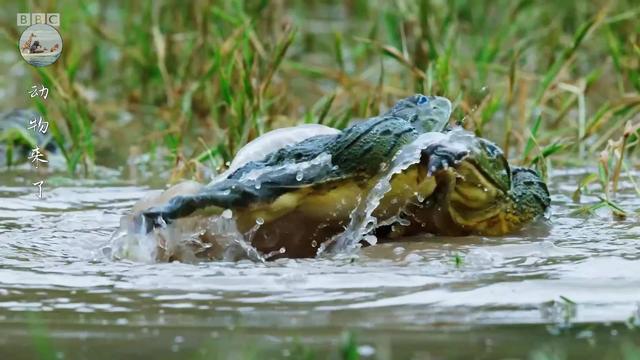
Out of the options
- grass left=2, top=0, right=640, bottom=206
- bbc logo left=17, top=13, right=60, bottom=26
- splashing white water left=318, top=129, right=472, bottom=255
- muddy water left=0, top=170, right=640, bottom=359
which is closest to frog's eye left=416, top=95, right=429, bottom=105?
splashing white water left=318, top=129, right=472, bottom=255

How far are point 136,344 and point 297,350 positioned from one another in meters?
0.34

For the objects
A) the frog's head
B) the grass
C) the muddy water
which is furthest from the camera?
the grass

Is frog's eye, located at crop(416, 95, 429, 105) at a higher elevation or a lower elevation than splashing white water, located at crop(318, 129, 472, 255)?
higher

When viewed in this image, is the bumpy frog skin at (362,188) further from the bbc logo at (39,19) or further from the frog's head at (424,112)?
the bbc logo at (39,19)

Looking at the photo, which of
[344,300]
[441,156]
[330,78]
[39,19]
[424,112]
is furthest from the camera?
[330,78]

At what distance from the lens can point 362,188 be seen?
336 cm

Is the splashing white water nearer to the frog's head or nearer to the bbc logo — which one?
the frog's head

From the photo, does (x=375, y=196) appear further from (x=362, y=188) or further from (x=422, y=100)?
(x=422, y=100)

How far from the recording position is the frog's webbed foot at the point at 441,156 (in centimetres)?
326

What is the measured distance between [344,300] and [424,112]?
850 millimetres

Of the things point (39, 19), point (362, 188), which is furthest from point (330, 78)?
point (362, 188)

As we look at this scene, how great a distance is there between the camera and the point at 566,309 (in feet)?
9.02

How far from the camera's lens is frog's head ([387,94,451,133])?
350cm

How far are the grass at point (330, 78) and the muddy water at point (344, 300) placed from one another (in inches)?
27.7
